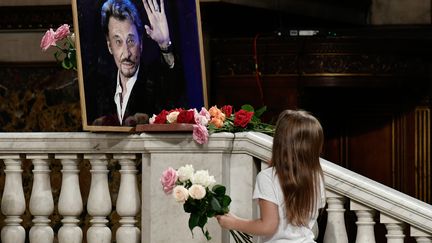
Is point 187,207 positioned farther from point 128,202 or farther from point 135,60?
point 135,60

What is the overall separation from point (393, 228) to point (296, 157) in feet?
3.26

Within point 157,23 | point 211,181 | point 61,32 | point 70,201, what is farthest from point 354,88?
point 211,181

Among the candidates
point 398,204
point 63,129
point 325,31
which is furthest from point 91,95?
point 325,31

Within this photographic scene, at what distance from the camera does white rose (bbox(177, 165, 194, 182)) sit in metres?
6.82

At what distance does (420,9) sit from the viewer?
13609 mm

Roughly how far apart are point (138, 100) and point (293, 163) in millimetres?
1402

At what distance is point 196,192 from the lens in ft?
22.2

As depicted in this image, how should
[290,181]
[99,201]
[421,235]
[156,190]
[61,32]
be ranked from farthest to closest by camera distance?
[61,32] < [99,201] < [156,190] < [421,235] < [290,181]

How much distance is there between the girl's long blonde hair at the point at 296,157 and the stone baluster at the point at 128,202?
4.13 ft

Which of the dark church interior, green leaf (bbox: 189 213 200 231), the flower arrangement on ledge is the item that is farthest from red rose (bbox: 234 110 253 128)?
the dark church interior

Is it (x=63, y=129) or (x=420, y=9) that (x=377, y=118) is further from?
(x=63, y=129)

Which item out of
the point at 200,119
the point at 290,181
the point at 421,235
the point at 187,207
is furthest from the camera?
the point at 200,119

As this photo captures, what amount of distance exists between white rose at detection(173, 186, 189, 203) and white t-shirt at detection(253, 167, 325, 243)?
1.13ft

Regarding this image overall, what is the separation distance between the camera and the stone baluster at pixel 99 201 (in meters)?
7.71
